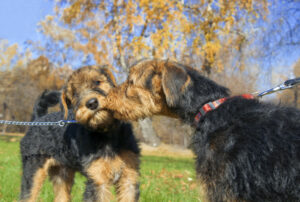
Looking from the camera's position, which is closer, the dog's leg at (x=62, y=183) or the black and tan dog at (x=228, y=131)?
the black and tan dog at (x=228, y=131)

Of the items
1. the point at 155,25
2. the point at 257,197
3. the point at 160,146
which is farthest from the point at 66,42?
the point at 257,197

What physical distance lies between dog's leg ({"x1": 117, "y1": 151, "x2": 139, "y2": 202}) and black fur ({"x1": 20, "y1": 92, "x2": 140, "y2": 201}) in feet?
0.50

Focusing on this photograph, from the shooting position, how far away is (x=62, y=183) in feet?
15.4

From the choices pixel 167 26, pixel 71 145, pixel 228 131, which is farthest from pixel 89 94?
pixel 167 26

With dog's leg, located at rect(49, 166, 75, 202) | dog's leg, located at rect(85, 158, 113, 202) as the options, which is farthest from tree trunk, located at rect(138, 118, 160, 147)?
dog's leg, located at rect(85, 158, 113, 202)

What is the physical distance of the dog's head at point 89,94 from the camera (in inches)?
134

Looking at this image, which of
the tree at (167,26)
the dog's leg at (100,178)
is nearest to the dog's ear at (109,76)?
the dog's leg at (100,178)

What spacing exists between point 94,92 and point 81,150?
0.85m

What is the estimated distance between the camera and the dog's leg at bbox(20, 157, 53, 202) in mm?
4457

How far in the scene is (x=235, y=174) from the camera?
2.50 m

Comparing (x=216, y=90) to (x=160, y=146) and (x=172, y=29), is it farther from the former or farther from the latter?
(x=160, y=146)

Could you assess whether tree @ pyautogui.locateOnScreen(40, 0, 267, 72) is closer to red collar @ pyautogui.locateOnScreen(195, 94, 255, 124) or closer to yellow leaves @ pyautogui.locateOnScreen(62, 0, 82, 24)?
yellow leaves @ pyautogui.locateOnScreen(62, 0, 82, 24)

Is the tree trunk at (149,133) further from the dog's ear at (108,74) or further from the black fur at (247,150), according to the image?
the black fur at (247,150)

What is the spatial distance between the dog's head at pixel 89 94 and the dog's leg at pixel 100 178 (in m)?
0.48
